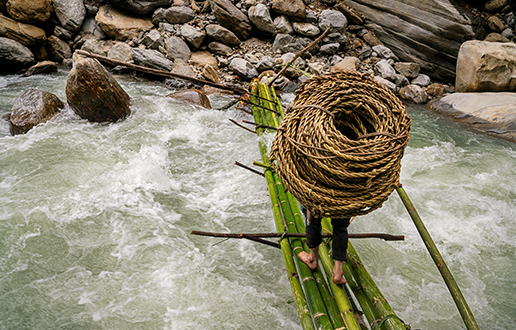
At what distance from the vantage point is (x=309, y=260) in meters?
1.89

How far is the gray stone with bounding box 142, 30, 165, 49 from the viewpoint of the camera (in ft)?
27.1

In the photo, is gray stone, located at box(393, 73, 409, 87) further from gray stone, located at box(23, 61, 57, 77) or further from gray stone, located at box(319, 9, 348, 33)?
gray stone, located at box(23, 61, 57, 77)

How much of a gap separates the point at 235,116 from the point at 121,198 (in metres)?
3.05

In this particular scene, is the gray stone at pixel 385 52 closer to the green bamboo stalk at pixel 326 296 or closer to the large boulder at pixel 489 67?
the large boulder at pixel 489 67

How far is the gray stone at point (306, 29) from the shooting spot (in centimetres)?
910

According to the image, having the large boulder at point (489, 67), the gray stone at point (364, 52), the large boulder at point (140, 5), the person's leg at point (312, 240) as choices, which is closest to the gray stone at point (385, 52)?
the gray stone at point (364, 52)

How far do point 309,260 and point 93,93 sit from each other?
162 inches

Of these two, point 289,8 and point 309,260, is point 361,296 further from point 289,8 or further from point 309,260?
point 289,8

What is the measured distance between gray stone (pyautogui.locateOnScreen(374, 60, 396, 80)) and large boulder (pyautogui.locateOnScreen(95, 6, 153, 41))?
24.3ft

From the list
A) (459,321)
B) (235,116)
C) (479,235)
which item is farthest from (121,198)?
(479,235)

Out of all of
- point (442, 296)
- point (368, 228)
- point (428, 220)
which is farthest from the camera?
point (428, 220)

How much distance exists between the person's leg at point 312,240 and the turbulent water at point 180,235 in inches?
20.9

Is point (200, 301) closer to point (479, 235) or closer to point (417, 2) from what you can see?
point (479, 235)

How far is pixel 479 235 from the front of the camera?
309 centimetres
